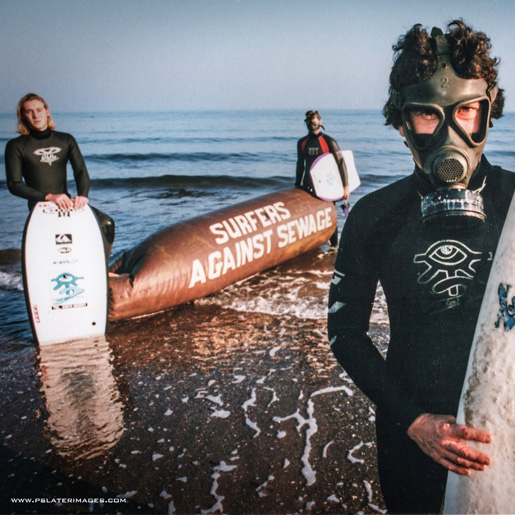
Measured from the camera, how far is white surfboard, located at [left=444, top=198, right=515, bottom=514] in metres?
1.24

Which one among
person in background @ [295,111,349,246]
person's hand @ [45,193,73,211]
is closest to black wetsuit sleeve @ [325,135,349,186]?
person in background @ [295,111,349,246]

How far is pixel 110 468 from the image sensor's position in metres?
3.07

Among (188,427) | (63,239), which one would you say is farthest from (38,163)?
(188,427)

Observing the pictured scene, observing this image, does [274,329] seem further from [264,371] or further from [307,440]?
[307,440]

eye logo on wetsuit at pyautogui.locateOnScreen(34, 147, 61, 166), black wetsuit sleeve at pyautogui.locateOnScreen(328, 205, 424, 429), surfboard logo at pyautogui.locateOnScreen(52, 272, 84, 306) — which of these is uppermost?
eye logo on wetsuit at pyautogui.locateOnScreen(34, 147, 61, 166)

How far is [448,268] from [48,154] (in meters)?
4.84

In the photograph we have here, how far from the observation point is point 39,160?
5.35 meters

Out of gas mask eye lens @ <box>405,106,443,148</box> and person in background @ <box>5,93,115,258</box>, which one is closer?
gas mask eye lens @ <box>405,106,443,148</box>

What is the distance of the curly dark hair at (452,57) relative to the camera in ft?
5.51

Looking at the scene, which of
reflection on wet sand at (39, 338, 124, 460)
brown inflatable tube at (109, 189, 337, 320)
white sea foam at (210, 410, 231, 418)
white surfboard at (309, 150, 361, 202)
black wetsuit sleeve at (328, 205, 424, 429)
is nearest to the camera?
black wetsuit sleeve at (328, 205, 424, 429)

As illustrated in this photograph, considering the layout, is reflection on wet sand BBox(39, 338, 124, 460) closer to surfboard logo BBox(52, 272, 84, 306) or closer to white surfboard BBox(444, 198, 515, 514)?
surfboard logo BBox(52, 272, 84, 306)

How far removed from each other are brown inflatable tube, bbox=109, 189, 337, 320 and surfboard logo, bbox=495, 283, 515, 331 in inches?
181

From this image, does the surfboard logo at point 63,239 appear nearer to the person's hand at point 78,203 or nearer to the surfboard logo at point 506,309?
the person's hand at point 78,203

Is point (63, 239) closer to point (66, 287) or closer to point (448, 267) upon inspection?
point (66, 287)
